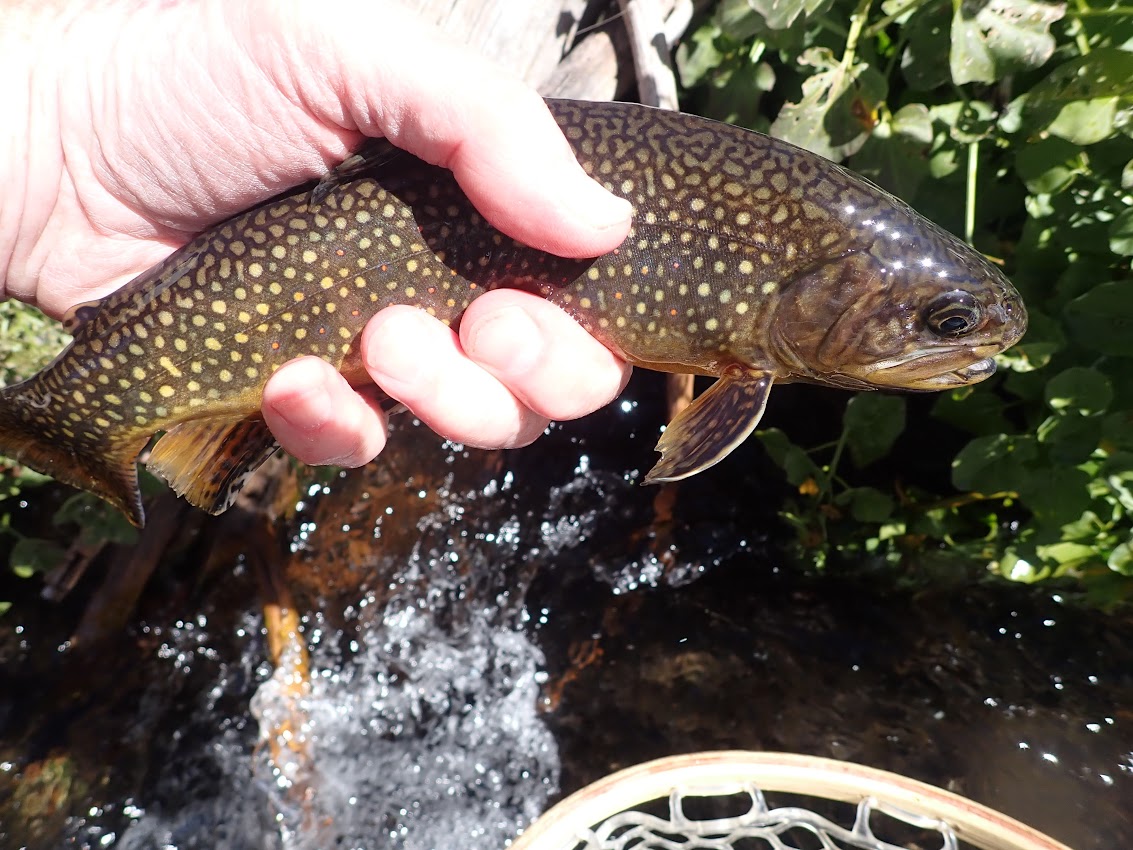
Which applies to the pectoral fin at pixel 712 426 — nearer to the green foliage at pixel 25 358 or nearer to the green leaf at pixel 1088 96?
the green leaf at pixel 1088 96

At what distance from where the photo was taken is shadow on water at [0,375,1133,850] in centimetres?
361

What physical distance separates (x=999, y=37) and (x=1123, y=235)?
800 millimetres

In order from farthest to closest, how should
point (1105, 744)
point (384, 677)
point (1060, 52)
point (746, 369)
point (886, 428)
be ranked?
point (384, 677)
point (886, 428)
point (1105, 744)
point (1060, 52)
point (746, 369)

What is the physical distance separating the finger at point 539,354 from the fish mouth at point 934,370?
780 millimetres

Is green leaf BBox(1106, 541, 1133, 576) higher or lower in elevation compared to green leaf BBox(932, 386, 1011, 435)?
lower

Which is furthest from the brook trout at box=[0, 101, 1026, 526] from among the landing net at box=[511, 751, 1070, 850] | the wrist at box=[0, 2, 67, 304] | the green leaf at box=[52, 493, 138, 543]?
the green leaf at box=[52, 493, 138, 543]

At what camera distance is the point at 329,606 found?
4332 millimetres

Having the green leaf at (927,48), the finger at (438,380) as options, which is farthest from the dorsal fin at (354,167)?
the green leaf at (927,48)

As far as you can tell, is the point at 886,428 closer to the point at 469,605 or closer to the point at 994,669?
the point at 994,669

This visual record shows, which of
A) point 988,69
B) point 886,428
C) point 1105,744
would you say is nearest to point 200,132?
point 988,69

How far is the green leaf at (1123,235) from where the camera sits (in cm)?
264

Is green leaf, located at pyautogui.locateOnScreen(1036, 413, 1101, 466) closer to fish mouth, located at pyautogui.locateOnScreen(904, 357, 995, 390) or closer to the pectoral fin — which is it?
fish mouth, located at pyautogui.locateOnScreen(904, 357, 995, 390)

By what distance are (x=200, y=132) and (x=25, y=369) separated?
1.84 meters

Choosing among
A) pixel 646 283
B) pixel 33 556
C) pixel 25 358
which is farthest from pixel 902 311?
pixel 33 556
